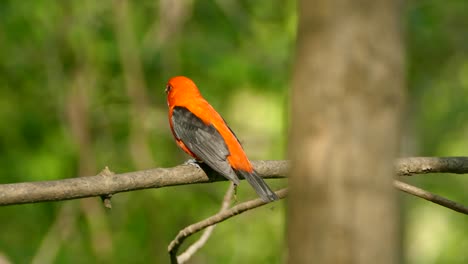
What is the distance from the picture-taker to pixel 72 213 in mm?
11602

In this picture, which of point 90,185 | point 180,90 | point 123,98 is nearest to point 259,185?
point 90,185

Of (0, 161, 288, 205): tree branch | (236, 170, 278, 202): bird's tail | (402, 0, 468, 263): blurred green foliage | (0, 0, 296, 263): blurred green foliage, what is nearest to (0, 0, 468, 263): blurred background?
(0, 0, 296, 263): blurred green foliage

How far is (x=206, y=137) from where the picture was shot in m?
7.91

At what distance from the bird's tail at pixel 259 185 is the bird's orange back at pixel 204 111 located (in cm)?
4

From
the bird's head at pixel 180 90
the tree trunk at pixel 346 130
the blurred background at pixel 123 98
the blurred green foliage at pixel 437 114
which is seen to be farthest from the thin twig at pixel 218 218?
the blurred green foliage at pixel 437 114

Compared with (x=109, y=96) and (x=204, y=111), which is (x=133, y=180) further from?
(x=109, y=96)

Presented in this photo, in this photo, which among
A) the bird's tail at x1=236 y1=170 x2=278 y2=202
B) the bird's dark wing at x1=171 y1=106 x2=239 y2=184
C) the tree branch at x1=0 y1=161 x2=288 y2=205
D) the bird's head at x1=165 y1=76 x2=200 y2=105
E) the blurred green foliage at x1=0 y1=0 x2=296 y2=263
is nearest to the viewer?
the tree branch at x1=0 y1=161 x2=288 y2=205

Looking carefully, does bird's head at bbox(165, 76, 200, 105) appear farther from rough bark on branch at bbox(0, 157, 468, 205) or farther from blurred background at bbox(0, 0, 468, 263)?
rough bark on branch at bbox(0, 157, 468, 205)

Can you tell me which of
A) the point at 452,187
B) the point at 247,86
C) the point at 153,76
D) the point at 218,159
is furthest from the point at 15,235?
the point at 452,187

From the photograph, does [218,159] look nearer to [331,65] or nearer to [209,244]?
[331,65]

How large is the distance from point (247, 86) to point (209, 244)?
290 cm

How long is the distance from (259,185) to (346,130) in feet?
12.5

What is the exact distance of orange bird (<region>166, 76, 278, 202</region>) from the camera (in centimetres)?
705

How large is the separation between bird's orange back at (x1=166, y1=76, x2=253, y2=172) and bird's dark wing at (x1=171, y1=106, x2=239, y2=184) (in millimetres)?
48
